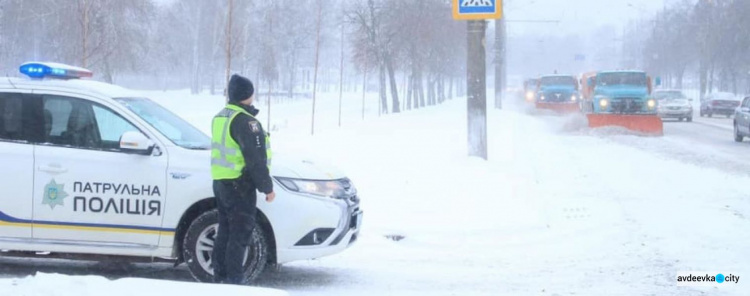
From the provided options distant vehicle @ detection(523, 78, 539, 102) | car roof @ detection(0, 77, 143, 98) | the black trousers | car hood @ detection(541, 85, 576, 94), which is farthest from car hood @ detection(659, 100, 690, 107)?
the black trousers

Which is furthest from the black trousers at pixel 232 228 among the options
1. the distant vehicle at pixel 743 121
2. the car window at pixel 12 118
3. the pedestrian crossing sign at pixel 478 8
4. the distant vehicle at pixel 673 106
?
the distant vehicle at pixel 673 106

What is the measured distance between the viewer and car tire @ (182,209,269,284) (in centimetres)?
698

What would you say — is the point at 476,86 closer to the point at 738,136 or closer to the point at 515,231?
the point at 515,231

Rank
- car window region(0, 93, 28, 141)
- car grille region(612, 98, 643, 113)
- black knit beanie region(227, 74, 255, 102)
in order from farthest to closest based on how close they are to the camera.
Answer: car grille region(612, 98, 643, 113) → car window region(0, 93, 28, 141) → black knit beanie region(227, 74, 255, 102)

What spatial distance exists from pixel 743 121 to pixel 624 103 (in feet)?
16.7

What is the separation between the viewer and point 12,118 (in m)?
7.28

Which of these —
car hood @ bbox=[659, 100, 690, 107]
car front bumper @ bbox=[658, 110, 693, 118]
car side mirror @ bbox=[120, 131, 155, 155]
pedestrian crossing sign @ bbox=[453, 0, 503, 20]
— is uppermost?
pedestrian crossing sign @ bbox=[453, 0, 503, 20]

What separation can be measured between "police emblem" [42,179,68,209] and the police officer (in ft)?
4.51

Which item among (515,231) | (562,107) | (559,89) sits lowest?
(515,231)

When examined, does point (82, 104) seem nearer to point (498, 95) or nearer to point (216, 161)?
point (216, 161)

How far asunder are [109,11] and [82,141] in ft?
73.8

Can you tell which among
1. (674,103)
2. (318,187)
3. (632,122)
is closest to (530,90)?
(674,103)

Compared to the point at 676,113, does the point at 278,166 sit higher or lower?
lower

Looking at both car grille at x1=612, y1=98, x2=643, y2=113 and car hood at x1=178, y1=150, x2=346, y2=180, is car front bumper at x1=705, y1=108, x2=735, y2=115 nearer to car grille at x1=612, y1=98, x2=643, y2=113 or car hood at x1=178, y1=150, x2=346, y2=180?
car grille at x1=612, y1=98, x2=643, y2=113
